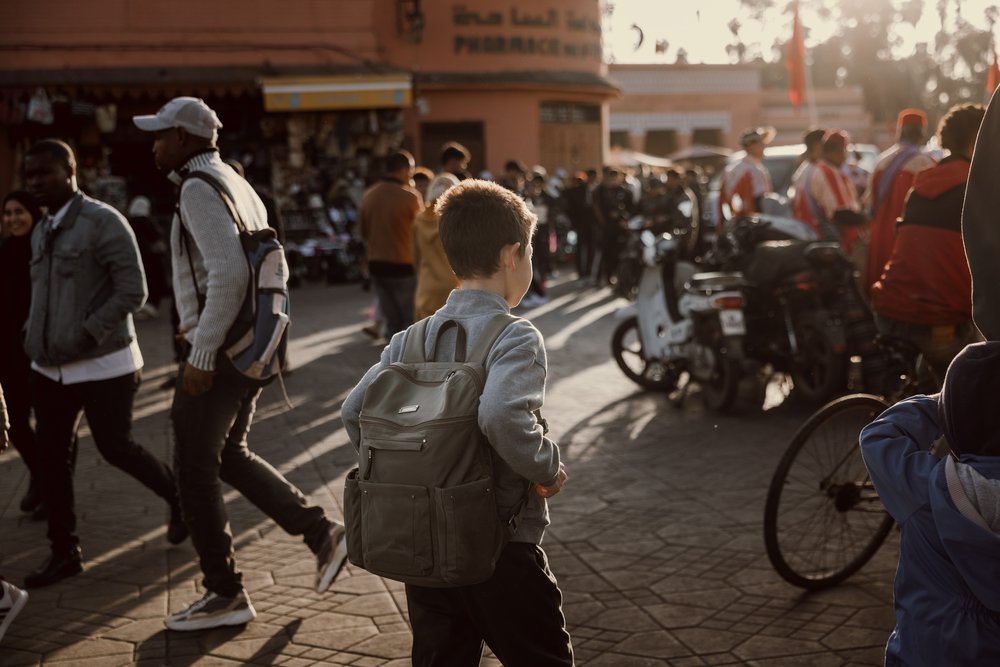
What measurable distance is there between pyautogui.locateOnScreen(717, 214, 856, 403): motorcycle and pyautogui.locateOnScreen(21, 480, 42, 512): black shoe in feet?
15.4

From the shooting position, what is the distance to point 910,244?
211 inches

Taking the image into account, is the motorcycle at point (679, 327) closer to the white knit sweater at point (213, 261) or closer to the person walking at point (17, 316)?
the person walking at point (17, 316)

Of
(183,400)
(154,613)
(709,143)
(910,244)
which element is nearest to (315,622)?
(154,613)

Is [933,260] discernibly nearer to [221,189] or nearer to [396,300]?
[221,189]

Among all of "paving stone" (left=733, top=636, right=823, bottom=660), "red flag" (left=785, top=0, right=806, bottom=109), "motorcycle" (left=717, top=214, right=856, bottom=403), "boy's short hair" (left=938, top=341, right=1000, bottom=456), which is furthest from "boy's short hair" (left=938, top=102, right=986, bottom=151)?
"red flag" (left=785, top=0, right=806, bottom=109)

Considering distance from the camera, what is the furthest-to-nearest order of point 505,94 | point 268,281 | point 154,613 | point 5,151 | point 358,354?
Answer: point 505,94 → point 5,151 → point 358,354 → point 154,613 → point 268,281

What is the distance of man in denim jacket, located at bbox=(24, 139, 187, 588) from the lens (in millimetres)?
5199

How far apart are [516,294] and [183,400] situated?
1.92 metres

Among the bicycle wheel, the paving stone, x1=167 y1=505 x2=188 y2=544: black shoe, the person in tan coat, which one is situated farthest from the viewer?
the person in tan coat

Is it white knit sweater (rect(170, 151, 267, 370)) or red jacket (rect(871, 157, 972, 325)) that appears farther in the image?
red jacket (rect(871, 157, 972, 325))

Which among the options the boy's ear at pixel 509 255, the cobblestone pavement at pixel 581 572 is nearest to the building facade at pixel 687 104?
the cobblestone pavement at pixel 581 572

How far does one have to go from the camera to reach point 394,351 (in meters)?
2.97

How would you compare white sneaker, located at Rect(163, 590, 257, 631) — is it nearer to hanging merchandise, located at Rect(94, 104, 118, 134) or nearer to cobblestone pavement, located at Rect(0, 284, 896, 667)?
cobblestone pavement, located at Rect(0, 284, 896, 667)

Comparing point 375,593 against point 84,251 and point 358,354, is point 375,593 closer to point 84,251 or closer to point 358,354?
point 84,251
